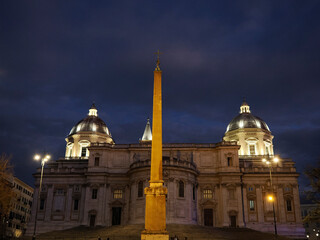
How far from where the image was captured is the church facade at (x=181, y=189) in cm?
4803

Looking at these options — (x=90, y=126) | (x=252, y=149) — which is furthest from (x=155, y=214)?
(x=90, y=126)

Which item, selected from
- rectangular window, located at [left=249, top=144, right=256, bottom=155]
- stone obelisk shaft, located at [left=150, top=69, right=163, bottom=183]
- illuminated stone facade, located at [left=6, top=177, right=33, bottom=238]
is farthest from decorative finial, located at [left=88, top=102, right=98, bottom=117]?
stone obelisk shaft, located at [left=150, top=69, right=163, bottom=183]

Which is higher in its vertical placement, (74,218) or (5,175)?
(5,175)


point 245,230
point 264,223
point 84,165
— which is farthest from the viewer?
point 84,165

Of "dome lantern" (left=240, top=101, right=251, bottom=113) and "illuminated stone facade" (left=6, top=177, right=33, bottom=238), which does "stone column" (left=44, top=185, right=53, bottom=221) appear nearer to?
"illuminated stone facade" (left=6, top=177, right=33, bottom=238)

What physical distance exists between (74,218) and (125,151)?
500 inches

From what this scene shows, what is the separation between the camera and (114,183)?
172ft

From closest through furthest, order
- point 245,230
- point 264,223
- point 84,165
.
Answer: point 245,230, point 264,223, point 84,165

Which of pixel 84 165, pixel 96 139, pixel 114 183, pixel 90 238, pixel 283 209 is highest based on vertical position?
pixel 96 139

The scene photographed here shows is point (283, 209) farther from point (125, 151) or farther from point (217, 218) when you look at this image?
point (125, 151)

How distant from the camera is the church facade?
48031 mm

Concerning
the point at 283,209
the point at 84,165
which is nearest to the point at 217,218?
the point at 283,209

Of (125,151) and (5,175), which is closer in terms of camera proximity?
(5,175)

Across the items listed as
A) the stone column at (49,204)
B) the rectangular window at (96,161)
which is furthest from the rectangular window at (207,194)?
the stone column at (49,204)
